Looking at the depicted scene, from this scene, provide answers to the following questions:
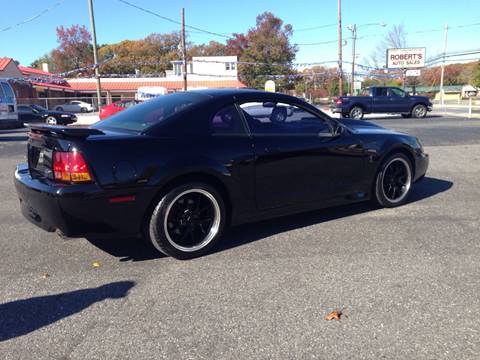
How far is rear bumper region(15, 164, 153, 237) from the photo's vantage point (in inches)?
137

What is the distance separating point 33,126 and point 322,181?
2.88m

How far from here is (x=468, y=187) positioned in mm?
6656

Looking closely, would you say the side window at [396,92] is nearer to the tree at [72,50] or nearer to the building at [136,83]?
the building at [136,83]

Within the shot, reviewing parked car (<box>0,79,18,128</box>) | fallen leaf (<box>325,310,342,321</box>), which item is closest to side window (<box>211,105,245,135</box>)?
fallen leaf (<box>325,310,342,321</box>)

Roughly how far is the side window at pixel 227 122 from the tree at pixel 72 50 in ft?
245

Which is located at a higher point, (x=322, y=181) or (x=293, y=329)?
(x=322, y=181)

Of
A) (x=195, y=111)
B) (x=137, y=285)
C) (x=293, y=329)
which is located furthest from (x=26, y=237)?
(x=293, y=329)

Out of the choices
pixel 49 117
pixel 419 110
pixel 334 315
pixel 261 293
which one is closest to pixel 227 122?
pixel 261 293

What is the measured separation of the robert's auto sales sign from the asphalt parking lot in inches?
1591

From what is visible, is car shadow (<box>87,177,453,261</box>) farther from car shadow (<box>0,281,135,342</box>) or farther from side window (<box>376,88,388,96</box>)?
side window (<box>376,88,388,96</box>)

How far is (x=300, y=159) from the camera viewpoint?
4.55 meters

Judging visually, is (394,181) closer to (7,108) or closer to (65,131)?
Result: (65,131)

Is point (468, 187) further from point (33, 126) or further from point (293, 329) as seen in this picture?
point (33, 126)

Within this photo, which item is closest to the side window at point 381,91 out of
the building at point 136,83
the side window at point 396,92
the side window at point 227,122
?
the side window at point 396,92
